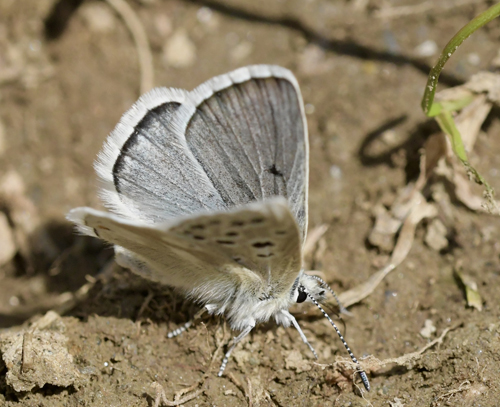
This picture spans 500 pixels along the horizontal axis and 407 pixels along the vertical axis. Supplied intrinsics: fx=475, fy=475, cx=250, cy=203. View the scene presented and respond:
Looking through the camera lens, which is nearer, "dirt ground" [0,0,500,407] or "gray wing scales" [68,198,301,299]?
"gray wing scales" [68,198,301,299]

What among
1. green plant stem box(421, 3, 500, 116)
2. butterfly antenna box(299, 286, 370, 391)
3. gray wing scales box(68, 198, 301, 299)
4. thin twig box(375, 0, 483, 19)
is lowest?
butterfly antenna box(299, 286, 370, 391)

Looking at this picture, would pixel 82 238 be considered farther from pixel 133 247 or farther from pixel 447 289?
pixel 447 289

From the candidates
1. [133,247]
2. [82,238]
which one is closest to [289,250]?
[133,247]

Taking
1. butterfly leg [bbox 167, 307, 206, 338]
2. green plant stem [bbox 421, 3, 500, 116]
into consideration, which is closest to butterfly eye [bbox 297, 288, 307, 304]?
butterfly leg [bbox 167, 307, 206, 338]

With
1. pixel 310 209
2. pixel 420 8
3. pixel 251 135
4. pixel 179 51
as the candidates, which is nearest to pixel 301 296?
pixel 251 135

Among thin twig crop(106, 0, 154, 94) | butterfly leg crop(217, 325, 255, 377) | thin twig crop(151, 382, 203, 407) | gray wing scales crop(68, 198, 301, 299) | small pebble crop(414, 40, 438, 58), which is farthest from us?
thin twig crop(106, 0, 154, 94)

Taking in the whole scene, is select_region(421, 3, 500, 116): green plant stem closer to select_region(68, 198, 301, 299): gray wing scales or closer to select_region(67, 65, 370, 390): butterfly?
select_region(67, 65, 370, 390): butterfly
